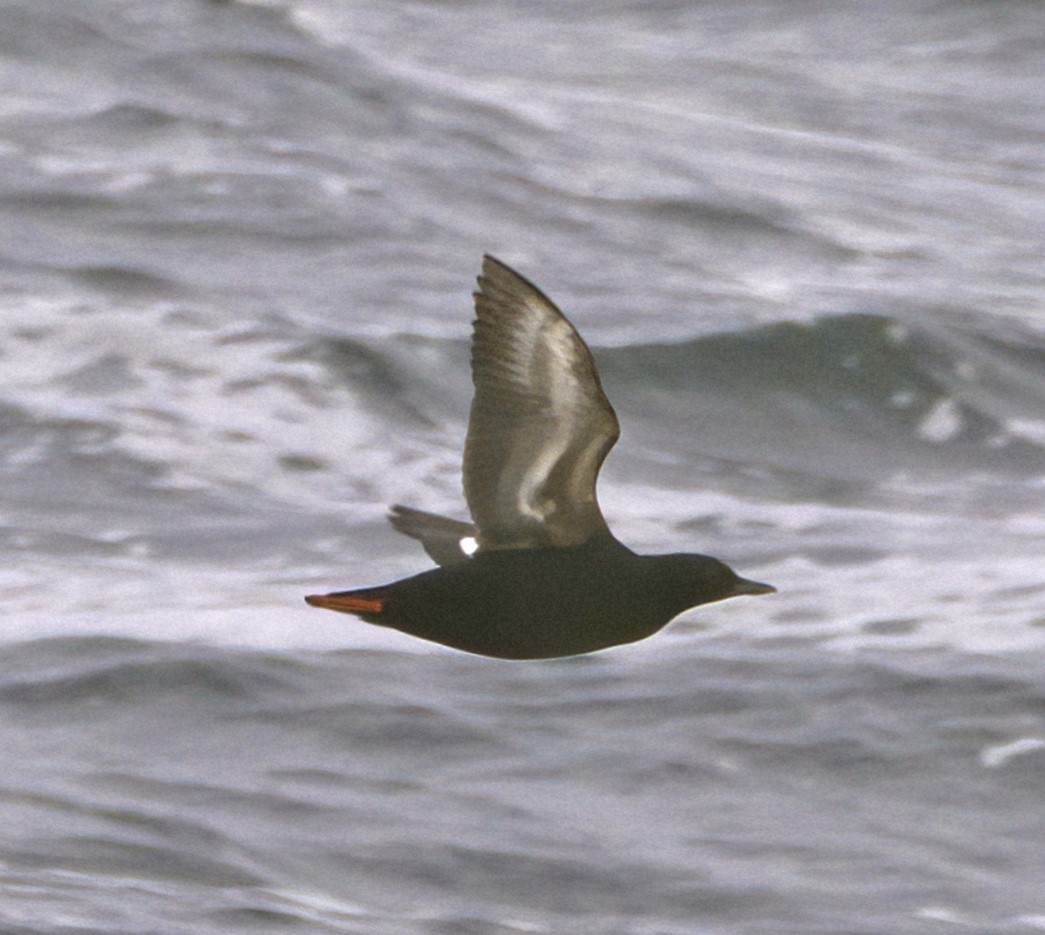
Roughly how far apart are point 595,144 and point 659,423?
5184mm

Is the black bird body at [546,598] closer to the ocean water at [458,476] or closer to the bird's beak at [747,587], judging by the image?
the bird's beak at [747,587]

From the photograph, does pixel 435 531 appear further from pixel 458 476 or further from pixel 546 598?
pixel 458 476

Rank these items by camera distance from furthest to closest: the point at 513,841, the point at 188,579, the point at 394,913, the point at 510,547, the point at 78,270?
the point at 78,270, the point at 188,579, the point at 513,841, the point at 394,913, the point at 510,547

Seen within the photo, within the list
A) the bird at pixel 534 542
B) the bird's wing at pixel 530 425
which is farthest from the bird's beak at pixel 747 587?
the bird's wing at pixel 530 425

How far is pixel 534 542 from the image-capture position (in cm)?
554

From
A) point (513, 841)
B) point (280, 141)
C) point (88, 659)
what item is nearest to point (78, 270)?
point (280, 141)

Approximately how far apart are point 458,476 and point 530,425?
6112mm

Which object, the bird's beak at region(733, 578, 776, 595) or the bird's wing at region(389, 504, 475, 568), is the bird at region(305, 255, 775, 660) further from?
the bird's wing at region(389, 504, 475, 568)

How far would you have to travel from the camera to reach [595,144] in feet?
57.6

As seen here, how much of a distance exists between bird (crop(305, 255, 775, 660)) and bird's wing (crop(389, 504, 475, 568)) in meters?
0.15

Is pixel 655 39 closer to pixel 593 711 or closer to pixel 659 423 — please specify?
pixel 659 423

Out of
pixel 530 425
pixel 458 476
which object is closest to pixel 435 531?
pixel 530 425

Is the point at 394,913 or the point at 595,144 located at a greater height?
the point at 595,144

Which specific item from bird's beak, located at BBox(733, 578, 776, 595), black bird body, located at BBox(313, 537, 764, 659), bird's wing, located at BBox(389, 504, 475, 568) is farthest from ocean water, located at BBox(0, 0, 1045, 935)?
bird's beak, located at BBox(733, 578, 776, 595)
